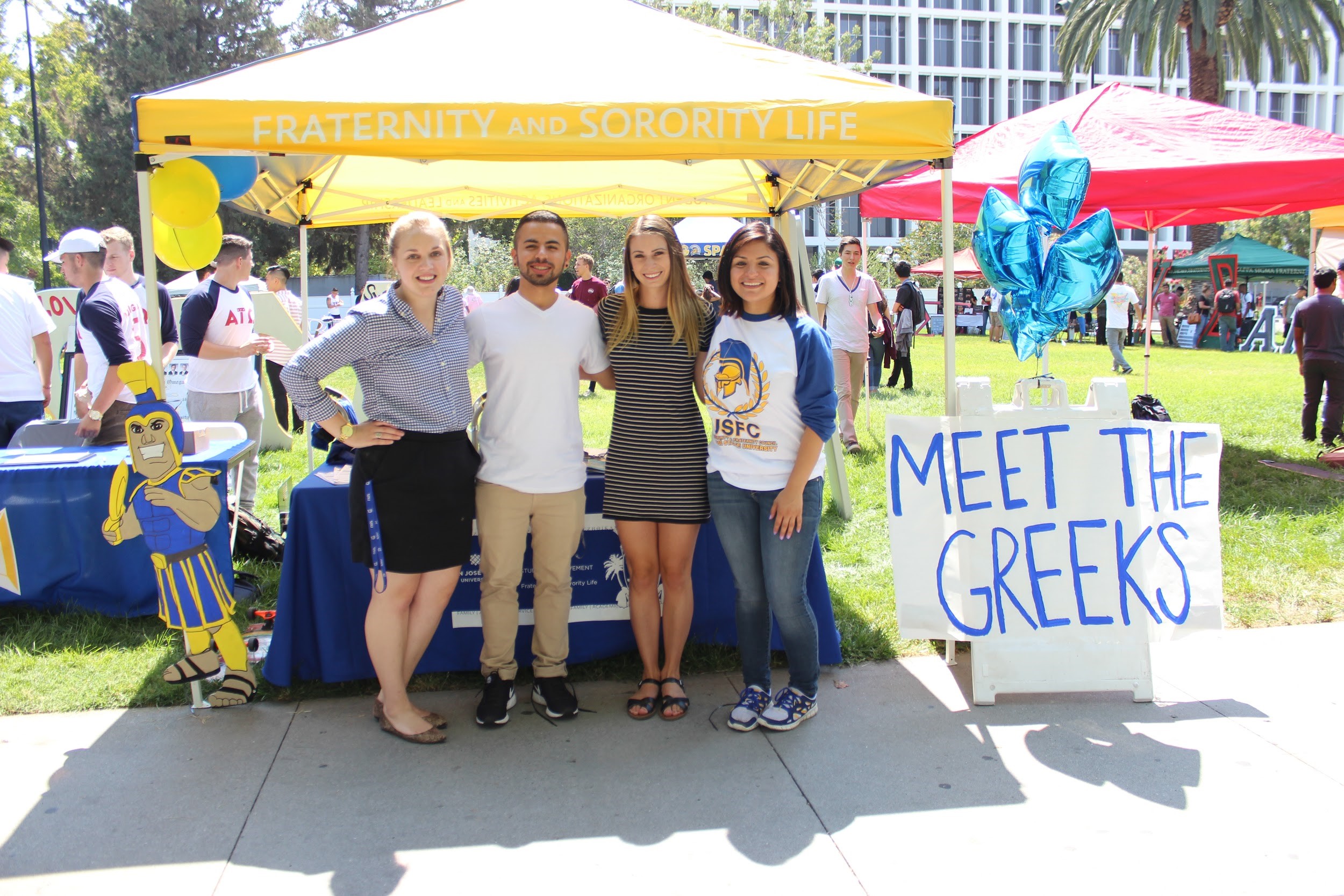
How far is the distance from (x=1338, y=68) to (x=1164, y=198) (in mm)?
74223

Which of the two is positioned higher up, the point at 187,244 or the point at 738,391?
the point at 187,244

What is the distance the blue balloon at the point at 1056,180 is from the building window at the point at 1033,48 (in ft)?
208

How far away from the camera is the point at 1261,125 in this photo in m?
7.20

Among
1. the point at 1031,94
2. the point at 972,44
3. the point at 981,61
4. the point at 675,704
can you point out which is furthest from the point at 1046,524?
the point at 1031,94

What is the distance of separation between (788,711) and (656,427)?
1.14 m

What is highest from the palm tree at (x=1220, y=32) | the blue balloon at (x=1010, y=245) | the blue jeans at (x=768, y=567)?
the palm tree at (x=1220, y=32)

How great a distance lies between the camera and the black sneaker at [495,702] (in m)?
3.52

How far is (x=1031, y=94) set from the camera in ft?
199

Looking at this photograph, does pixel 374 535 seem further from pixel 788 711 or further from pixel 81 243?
pixel 81 243

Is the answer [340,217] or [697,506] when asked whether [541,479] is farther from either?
[340,217]

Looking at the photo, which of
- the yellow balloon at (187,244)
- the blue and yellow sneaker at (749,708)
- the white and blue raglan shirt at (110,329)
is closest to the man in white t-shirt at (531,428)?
the blue and yellow sneaker at (749,708)

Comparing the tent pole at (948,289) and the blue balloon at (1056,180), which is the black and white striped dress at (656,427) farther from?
the blue balloon at (1056,180)

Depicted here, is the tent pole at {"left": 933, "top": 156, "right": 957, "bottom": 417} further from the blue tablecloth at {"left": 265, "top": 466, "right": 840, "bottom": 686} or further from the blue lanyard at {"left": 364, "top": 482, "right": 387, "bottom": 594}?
the blue lanyard at {"left": 364, "top": 482, "right": 387, "bottom": 594}

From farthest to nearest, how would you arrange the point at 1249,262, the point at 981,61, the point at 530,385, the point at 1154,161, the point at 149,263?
the point at 981,61 → the point at 1249,262 → the point at 1154,161 → the point at 149,263 → the point at 530,385
